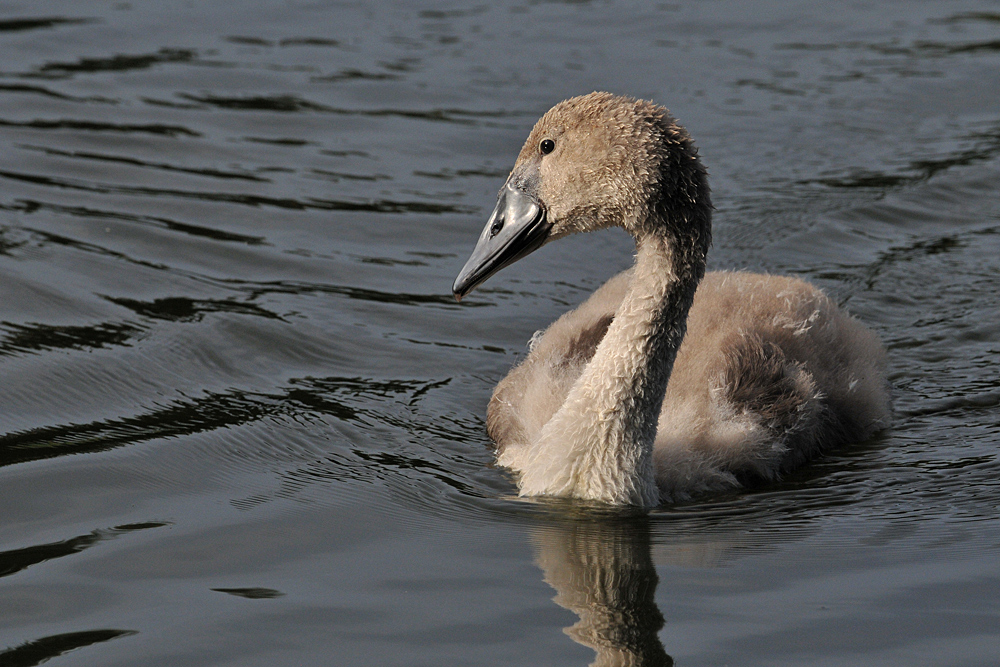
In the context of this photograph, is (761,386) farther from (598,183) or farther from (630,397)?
(598,183)

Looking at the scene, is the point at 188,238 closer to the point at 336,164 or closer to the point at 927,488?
the point at 336,164

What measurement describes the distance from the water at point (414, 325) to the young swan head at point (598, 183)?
1072 mm

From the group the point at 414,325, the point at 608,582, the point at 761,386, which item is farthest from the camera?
the point at 414,325

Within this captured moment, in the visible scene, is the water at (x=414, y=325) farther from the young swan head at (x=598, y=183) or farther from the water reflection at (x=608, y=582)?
the young swan head at (x=598, y=183)

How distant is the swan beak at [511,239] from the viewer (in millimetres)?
5773

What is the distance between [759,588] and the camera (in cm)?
482

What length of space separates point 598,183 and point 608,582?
5.21 ft

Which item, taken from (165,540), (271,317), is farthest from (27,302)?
(165,540)

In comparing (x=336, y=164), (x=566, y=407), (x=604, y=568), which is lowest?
(x=604, y=568)

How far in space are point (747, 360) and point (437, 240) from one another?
3.39 m

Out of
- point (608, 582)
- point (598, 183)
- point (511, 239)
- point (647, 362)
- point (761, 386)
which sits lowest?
point (608, 582)

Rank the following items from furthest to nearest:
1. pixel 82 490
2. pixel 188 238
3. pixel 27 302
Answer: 1. pixel 188 238
2. pixel 27 302
3. pixel 82 490

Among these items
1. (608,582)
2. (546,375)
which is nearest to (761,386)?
(546,375)

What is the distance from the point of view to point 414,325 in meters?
7.76
